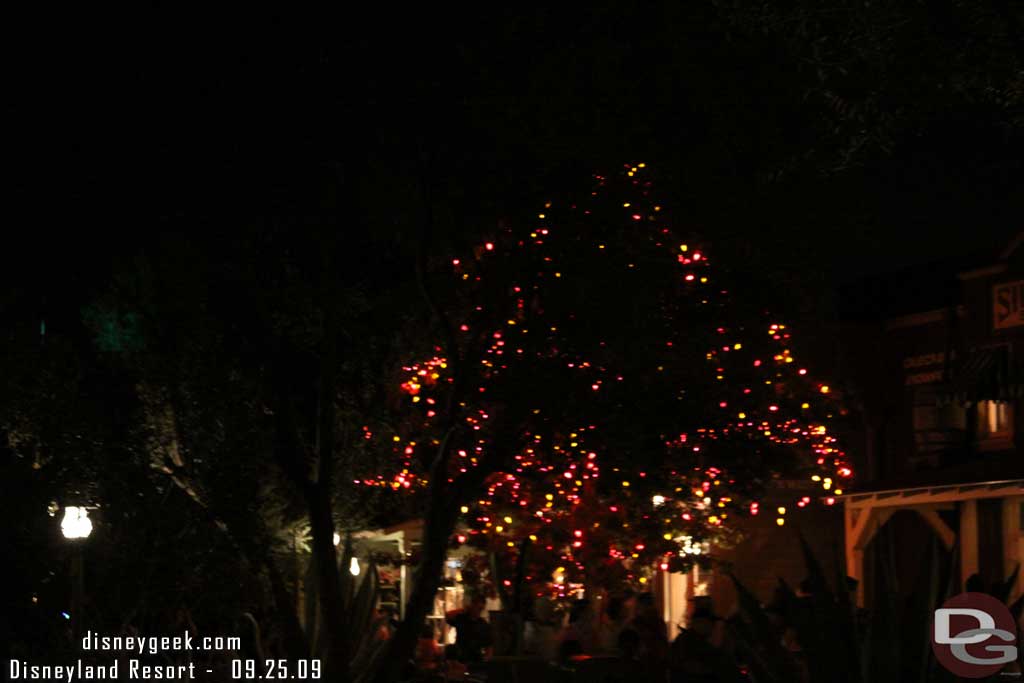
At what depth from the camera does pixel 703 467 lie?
45.2 feet

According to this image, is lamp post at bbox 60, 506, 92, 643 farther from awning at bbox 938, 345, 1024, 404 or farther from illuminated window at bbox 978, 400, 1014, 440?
illuminated window at bbox 978, 400, 1014, 440

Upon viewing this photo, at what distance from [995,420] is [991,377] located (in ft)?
4.18

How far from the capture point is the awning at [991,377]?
21703 mm

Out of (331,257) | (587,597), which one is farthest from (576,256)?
(587,597)

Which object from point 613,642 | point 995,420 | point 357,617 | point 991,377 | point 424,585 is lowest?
point 613,642

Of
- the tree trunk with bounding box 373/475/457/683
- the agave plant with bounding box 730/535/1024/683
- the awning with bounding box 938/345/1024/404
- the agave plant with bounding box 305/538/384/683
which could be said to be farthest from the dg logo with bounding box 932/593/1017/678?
the awning with bounding box 938/345/1024/404

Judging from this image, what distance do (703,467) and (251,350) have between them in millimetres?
4356

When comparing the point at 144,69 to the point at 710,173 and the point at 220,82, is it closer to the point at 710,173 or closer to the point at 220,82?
the point at 220,82

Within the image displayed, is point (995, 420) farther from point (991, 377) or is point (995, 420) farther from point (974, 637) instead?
point (974, 637)

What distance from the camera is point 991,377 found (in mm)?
21875

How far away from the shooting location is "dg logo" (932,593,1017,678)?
854cm

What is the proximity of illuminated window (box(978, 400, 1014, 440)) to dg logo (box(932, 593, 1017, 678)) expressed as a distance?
14.0m

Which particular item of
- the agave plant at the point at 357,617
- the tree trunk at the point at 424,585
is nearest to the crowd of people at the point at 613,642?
the agave plant at the point at 357,617

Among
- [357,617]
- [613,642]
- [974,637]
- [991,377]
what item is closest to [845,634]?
[974,637]
